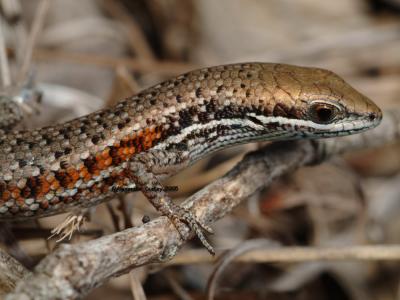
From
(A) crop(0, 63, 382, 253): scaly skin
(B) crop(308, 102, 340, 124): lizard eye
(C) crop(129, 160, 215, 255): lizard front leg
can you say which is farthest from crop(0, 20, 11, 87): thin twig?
(B) crop(308, 102, 340, 124): lizard eye

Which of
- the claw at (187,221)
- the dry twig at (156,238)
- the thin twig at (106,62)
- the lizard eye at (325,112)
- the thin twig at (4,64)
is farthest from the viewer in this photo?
the thin twig at (106,62)

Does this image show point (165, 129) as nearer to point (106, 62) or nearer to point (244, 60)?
point (106, 62)

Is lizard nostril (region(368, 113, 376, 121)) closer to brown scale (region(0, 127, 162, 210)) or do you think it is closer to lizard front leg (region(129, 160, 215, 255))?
lizard front leg (region(129, 160, 215, 255))

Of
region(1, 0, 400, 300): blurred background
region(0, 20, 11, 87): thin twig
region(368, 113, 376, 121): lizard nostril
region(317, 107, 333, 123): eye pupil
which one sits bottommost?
region(1, 0, 400, 300): blurred background

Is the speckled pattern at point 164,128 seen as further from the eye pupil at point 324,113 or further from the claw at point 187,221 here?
the claw at point 187,221

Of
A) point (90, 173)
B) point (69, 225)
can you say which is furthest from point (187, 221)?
point (90, 173)

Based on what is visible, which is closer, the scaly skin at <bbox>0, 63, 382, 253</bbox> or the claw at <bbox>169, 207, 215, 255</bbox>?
the claw at <bbox>169, 207, 215, 255</bbox>

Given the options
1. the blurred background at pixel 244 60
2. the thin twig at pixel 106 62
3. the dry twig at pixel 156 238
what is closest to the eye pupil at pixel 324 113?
the dry twig at pixel 156 238
